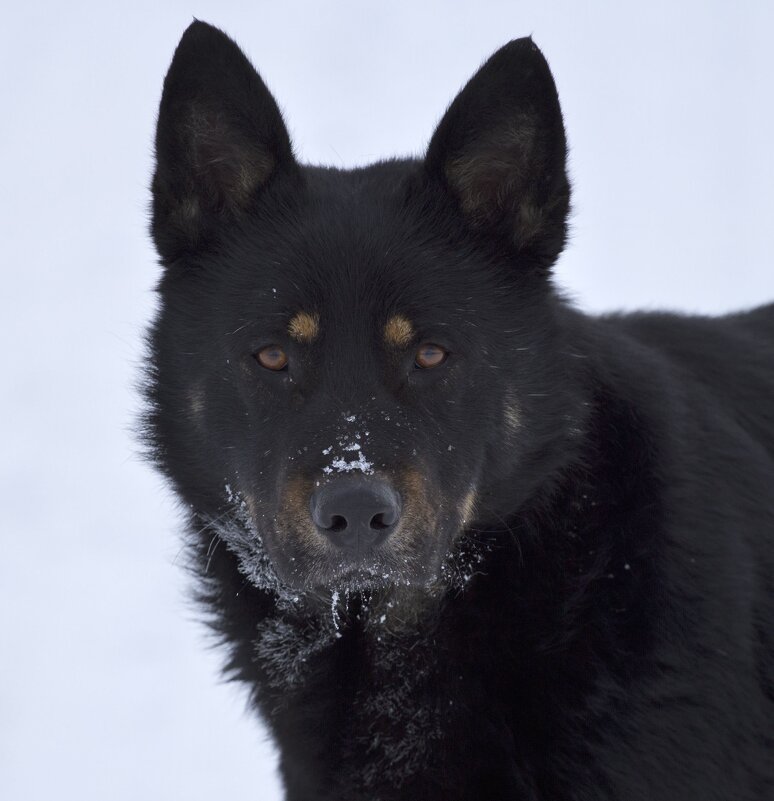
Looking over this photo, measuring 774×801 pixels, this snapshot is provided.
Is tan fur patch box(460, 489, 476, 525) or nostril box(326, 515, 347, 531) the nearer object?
nostril box(326, 515, 347, 531)

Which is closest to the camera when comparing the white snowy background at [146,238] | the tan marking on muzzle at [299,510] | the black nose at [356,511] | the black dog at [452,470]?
the black nose at [356,511]

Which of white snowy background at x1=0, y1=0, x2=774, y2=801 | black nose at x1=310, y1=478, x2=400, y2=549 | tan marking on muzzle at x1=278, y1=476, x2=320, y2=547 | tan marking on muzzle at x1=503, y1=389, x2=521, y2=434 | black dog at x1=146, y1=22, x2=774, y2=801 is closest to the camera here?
black nose at x1=310, y1=478, x2=400, y2=549

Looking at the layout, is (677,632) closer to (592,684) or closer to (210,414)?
(592,684)

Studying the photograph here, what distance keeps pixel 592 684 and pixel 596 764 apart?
231mm

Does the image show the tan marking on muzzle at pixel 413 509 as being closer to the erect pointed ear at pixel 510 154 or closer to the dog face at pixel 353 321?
the dog face at pixel 353 321

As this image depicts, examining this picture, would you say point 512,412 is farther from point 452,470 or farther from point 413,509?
point 413,509

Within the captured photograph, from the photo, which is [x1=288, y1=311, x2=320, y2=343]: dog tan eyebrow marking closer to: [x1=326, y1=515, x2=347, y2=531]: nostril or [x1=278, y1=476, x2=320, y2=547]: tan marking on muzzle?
[x1=278, y1=476, x2=320, y2=547]: tan marking on muzzle

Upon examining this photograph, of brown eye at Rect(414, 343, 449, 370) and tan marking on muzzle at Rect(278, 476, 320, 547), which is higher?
brown eye at Rect(414, 343, 449, 370)

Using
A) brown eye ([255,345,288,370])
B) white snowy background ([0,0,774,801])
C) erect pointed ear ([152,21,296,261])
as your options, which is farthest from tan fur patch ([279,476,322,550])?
white snowy background ([0,0,774,801])

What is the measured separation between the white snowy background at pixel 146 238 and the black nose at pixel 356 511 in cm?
255

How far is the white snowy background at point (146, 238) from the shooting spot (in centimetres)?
551

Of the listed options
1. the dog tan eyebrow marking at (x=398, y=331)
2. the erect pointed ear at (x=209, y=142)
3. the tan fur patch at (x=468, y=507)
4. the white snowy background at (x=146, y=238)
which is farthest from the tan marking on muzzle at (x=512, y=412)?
the white snowy background at (x=146, y=238)

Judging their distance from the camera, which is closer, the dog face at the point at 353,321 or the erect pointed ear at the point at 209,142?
the dog face at the point at 353,321

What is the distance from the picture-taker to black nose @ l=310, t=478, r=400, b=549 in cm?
302
